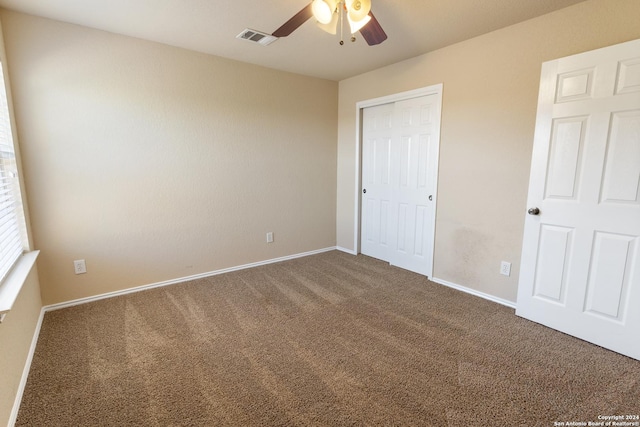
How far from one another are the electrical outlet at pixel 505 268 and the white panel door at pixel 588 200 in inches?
9.6

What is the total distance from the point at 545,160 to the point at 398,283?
1756 millimetres

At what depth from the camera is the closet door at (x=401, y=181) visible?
3.30 m

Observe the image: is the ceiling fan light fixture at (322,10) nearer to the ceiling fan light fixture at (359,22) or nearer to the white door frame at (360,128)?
the ceiling fan light fixture at (359,22)

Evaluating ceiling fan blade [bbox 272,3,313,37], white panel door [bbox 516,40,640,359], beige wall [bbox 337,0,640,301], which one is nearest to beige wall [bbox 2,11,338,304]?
ceiling fan blade [bbox 272,3,313,37]

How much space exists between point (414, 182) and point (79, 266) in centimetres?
349

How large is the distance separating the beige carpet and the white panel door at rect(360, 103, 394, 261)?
119 cm

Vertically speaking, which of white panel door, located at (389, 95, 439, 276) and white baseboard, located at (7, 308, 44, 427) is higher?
white panel door, located at (389, 95, 439, 276)

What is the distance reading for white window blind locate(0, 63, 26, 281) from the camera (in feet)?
6.21

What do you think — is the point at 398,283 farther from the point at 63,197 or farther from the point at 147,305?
the point at 63,197

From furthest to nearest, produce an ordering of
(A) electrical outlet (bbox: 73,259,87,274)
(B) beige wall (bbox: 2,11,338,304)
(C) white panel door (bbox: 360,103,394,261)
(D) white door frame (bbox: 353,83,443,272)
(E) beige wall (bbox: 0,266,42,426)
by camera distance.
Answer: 1. (C) white panel door (bbox: 360,103,394,261)
2. (D) white door frame (bbox: 353,83,443,272)
3. (A) electrical outlet (bbox: 73,259,87,274)
4. (B) beige wall (bbox: 2,11,338,304)
5. (E) beige wall (bbox: 0,266,42,426)

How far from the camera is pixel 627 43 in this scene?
191cm

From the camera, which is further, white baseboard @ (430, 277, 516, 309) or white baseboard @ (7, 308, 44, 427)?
white baseboard @ (430, 277, 516, 309)

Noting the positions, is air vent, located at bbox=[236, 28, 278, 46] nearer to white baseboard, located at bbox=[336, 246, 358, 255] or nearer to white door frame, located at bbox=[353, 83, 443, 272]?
white door frame, located at bbox=[353, 83, 443, 272]

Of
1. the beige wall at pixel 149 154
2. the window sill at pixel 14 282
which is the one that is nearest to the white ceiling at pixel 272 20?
the beige wall at pixel 149 154
